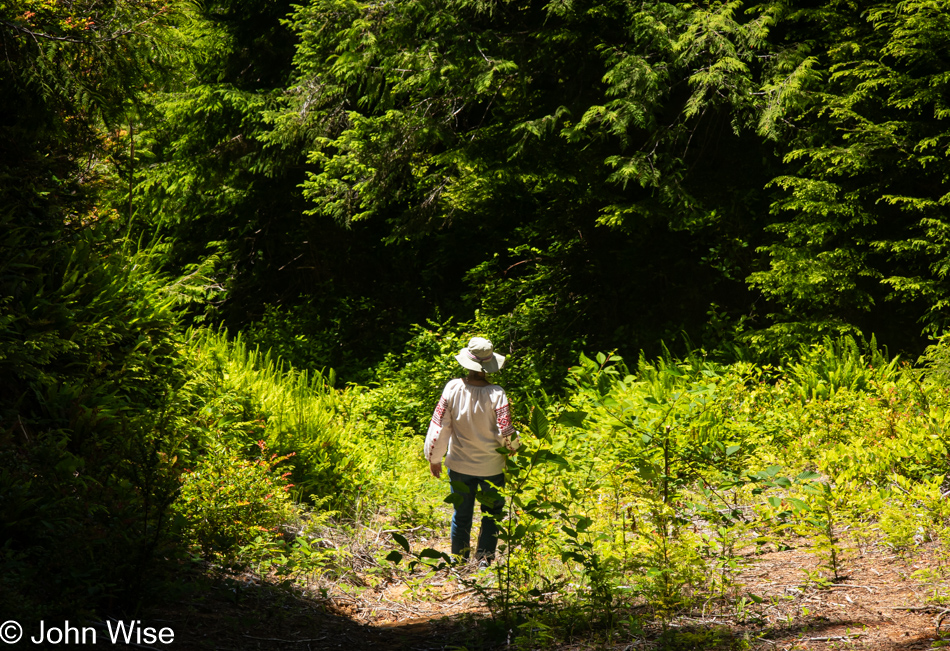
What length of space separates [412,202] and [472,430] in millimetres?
8145

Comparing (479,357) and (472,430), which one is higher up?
(479,357)

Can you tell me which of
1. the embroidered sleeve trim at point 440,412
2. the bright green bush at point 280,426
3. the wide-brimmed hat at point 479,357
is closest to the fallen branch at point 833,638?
the wide-brimmed hat at point 479,357

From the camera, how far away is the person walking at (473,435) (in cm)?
534

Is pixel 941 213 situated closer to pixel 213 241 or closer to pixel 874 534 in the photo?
pixel 874 534

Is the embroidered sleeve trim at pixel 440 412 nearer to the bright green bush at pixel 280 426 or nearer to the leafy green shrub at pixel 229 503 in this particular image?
the leafy green shrub at pixel 229 503

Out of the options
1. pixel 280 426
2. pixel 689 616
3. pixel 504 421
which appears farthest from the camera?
pixel 280 426

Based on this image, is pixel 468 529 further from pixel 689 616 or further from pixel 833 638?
pixel 833 638

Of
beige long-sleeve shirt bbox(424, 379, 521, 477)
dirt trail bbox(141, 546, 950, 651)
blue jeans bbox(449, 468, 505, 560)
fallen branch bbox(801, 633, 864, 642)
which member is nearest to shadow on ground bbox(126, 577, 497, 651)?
dirt trail bbox(141, 546, 950, 651)

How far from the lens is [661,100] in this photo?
9594 millimetres

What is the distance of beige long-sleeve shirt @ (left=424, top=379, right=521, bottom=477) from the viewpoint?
5340mm

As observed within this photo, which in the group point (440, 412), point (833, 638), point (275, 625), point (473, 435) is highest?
point (440, 412)

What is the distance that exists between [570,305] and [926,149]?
4.79 m

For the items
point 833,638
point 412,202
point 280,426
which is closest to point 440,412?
point 280,426

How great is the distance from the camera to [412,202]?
12.9 metres
